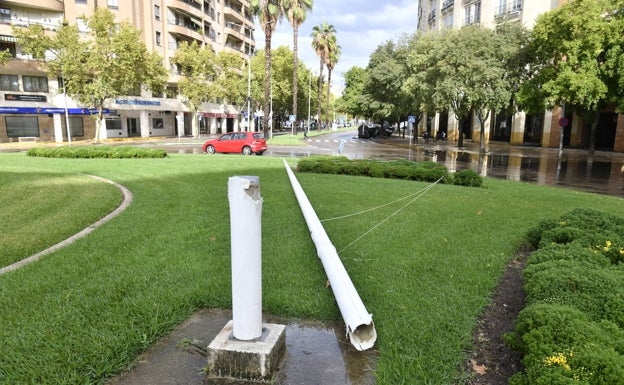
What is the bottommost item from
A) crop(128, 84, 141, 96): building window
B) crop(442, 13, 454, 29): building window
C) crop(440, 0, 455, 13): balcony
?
crop(128, 84, 141, 96): building window

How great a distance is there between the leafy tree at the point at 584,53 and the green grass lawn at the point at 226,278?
19.9 meters

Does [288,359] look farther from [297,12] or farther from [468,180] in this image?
[297,12]

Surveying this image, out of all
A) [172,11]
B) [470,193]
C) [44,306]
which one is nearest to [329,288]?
[44,306]

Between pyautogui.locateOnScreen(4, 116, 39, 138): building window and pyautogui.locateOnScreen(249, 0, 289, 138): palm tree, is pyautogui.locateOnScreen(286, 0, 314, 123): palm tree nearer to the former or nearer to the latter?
pyautogui.locateOnScreen(249, 0, 289, 138): palm tree

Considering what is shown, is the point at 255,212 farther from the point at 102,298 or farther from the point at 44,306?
the point at 44,306

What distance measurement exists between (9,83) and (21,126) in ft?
12.3

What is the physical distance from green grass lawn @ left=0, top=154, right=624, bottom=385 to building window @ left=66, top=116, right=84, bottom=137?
3882 cm

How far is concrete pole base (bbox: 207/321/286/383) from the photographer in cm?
274

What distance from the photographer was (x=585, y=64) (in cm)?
2519

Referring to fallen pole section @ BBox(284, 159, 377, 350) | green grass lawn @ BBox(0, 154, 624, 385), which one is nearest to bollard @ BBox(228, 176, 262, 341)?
fallen pole section @ BBox(284, 159, 377, 350)

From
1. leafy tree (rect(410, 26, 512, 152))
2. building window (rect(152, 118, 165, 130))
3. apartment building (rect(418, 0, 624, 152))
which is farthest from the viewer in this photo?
building window (rect(152, 118, 165, 130))

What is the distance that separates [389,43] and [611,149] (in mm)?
22871

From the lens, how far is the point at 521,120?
1639 inches

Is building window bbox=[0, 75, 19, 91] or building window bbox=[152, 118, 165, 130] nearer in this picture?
building window bbox=[0, 75, 19, 91]
